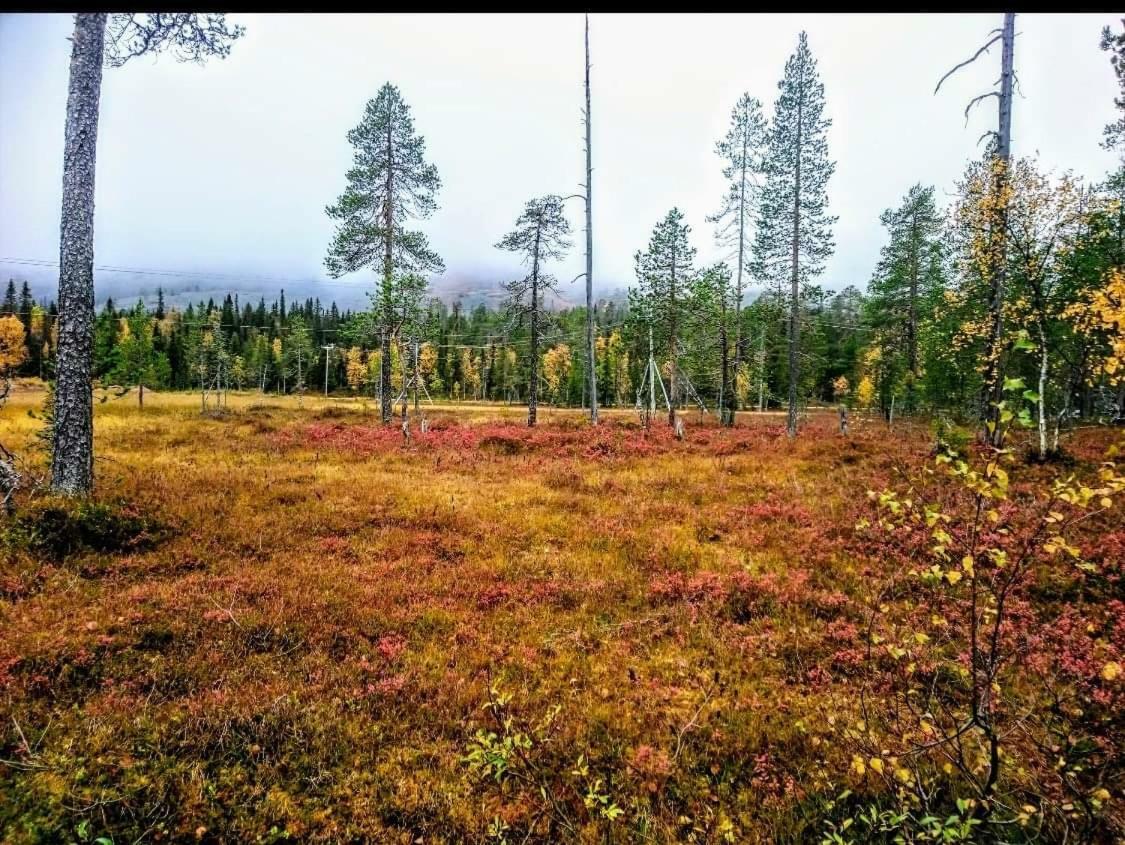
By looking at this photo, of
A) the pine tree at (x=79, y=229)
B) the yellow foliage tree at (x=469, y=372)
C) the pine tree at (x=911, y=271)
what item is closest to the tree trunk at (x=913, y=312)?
the pine tree at (x=911, y=271)

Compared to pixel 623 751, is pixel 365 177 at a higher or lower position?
higher

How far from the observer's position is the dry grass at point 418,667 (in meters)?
3.77

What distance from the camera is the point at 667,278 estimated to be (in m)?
28.8

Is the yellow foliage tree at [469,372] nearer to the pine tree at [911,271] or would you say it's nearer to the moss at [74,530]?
the pine tree at [911,271]

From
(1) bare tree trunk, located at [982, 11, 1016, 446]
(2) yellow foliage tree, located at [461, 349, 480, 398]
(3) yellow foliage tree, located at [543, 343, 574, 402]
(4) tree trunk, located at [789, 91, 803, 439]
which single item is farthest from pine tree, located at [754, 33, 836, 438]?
(2) yellow foliage tree, located at [461, 349, 480, 398]

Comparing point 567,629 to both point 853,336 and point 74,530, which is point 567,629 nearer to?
point 74,530

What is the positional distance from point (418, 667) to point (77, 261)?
846 cm

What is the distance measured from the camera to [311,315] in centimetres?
11594

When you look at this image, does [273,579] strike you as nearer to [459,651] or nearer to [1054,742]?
[459,651]

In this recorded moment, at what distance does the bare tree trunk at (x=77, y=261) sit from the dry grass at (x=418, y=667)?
3.64 feet

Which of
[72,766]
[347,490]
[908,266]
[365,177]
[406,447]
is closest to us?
[72,766]

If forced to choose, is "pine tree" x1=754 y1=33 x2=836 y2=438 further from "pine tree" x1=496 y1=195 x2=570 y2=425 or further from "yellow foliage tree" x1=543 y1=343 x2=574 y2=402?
"yellow foliage tree" x1=543 y1=343 x2=574 y2=402

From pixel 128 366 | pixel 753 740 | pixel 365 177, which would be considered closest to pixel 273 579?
pixel 753 740

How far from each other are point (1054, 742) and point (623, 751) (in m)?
3.90
